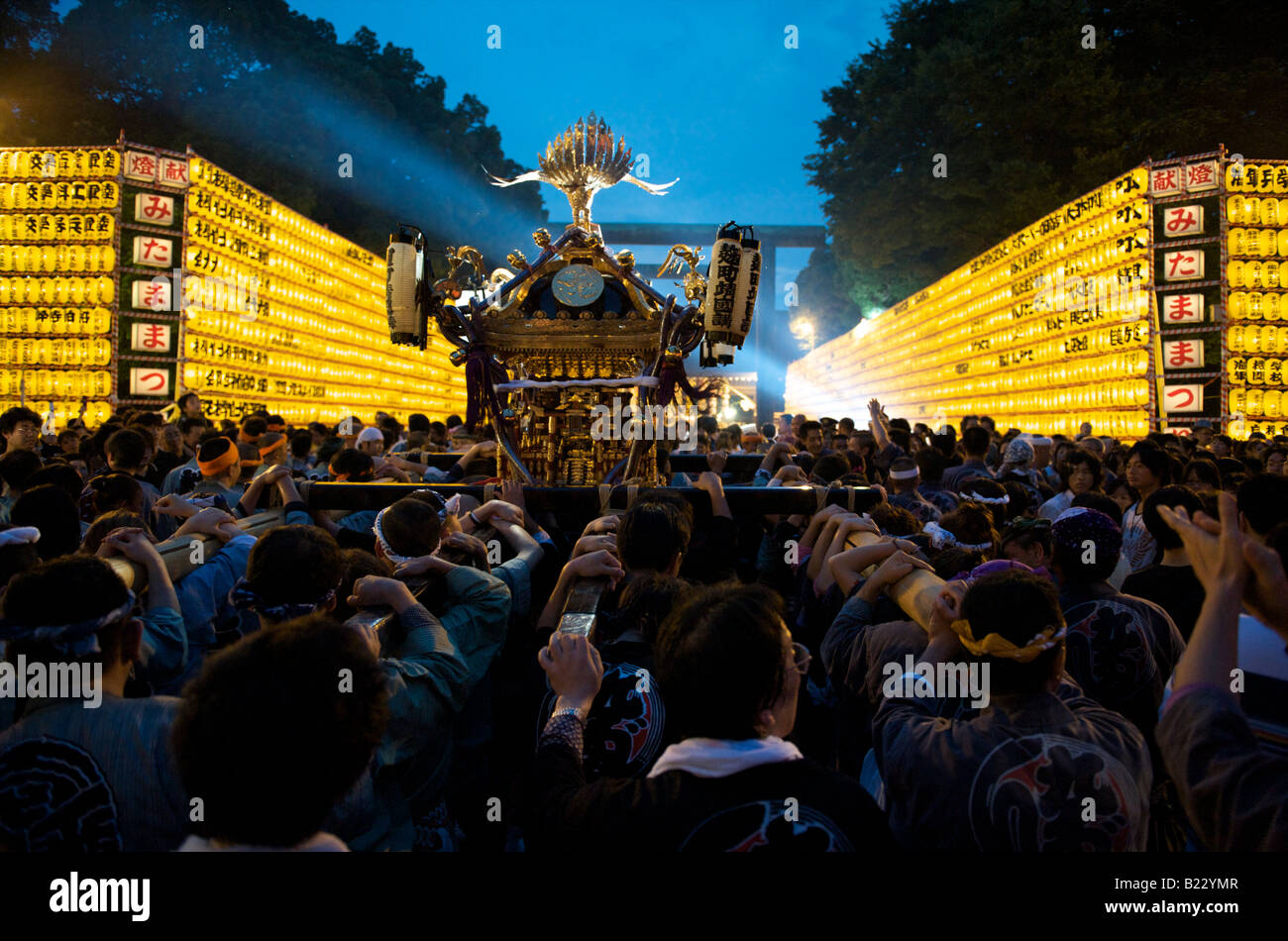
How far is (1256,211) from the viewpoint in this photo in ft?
43.7

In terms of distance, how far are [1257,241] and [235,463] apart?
53.0ft

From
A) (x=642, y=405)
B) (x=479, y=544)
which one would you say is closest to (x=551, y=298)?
(x=642, y=405)

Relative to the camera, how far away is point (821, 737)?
411cm

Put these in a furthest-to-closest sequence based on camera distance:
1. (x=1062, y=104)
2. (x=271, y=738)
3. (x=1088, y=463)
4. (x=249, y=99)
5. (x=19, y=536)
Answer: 1. (x=249, y=99)
2. (x=1062, y=104)
3. (x=1088, y=463)
4. (x=19, y=536)
5. (x=271, y=738)

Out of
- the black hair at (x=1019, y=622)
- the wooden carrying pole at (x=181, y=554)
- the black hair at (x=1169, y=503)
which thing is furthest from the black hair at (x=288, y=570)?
the black hair at (x=1169, y=503)

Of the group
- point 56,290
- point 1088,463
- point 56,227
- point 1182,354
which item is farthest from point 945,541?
point 56,227

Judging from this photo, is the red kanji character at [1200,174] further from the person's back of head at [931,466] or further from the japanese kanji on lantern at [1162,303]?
the person's back of head at [931,466]

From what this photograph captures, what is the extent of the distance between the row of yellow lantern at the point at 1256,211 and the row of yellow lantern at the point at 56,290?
2037 cm

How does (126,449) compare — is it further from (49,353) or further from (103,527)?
(49,353)

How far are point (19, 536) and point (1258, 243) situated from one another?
56.5ft

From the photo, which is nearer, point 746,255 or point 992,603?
point 992,603

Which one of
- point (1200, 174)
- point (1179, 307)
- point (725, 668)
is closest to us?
point (725, 668)

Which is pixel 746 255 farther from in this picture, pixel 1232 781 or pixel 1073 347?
pixel 1073 347

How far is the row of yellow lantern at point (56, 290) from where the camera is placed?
1457 cm
